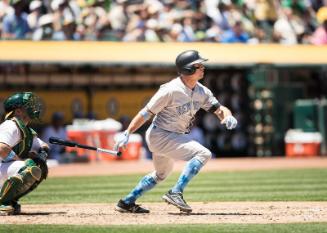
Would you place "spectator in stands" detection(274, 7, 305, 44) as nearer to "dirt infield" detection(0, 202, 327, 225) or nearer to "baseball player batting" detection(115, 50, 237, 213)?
"dirt infield" detection(0, 202, 327, 225)

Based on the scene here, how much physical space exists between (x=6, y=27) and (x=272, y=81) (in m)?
6.94

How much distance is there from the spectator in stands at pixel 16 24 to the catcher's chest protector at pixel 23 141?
428 inches

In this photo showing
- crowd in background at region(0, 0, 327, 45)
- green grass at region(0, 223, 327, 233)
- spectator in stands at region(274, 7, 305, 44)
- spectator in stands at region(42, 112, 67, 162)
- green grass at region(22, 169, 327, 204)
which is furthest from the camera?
spectator in stands at region(274, 7, 305, 44)

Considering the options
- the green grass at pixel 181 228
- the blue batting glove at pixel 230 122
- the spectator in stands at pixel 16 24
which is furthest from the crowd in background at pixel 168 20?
the green grass at pixel 181 228

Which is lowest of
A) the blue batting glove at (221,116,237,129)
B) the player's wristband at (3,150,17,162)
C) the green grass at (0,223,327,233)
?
the green grass at (0,223,327,233)

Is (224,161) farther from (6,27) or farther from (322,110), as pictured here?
(6,27)

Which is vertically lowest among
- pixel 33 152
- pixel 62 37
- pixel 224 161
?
pixel 224 161

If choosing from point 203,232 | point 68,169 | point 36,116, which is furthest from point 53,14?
point 203,232

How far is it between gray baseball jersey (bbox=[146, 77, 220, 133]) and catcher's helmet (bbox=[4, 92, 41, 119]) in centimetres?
122

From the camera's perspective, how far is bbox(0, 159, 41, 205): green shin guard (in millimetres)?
8633

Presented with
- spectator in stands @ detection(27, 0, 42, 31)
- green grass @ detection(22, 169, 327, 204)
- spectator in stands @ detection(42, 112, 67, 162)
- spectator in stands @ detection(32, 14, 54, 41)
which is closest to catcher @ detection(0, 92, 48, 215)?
green grass @ detection(22, 169, 327, 204)

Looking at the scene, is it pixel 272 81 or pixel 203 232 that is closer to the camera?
pixel 203 232

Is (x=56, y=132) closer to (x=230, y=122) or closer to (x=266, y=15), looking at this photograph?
(x=266, y=15)

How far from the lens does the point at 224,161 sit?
2069 cm
